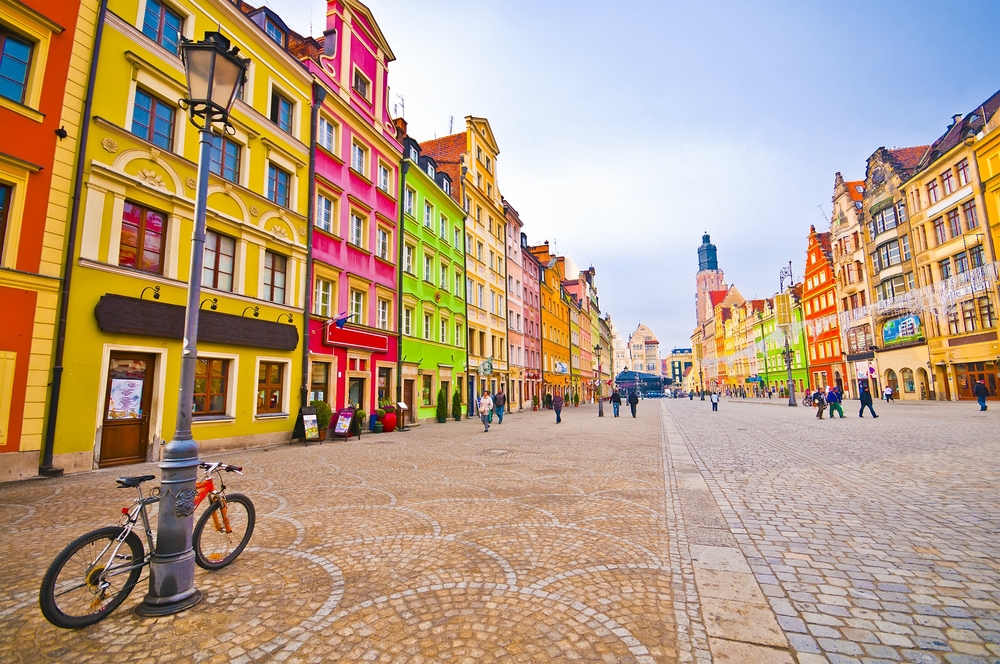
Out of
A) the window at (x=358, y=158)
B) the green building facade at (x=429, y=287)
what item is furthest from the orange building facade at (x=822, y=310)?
the window at (x=358, y=158)

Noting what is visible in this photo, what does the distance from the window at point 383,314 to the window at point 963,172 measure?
40.5 metres

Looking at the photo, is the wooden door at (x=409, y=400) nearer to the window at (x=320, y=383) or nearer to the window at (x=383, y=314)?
the window at (x=383, y=314)

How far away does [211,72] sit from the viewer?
4.21m

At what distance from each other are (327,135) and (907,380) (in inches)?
1914

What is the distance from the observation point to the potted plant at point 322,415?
640 inches

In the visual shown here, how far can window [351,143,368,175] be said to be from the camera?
20.3 metres

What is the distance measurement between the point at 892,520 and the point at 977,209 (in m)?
39.7

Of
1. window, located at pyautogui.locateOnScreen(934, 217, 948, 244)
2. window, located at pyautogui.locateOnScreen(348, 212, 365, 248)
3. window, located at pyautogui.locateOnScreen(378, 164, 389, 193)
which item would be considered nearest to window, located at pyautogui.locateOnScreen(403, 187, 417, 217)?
window, located at pyautogui.locateOnScreen(378, 164, 389, 193)

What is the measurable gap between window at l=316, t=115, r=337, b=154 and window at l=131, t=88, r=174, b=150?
5760 mm

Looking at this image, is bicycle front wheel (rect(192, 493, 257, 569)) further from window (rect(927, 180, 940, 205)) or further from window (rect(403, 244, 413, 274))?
window (rect(927, 180, 940, 205))

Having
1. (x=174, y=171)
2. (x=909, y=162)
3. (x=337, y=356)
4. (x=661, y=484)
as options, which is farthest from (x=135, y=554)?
(x=909, y=162)

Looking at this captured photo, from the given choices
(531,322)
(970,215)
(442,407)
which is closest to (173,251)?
(442,407)

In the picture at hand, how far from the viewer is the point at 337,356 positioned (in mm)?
18219

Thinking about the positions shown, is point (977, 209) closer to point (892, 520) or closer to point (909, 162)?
point (909, 162)
